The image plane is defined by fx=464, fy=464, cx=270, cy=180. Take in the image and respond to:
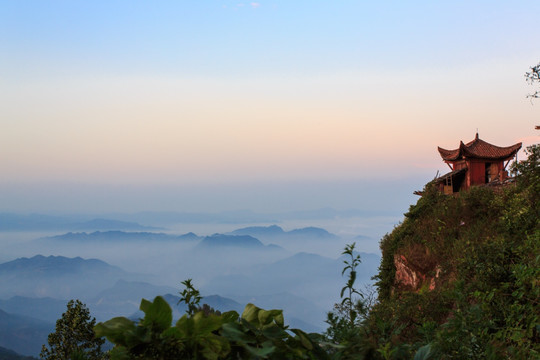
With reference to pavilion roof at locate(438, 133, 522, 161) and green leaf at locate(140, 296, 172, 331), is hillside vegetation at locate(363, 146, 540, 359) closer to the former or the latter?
green leaf at locate(140, 296, 172, 331)

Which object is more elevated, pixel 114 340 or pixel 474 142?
pixel 474 142

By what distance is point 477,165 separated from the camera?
3400cm

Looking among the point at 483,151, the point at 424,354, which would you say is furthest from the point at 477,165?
the point at 424,354

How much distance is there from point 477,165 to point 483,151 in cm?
111

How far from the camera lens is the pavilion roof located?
33344 millimetres

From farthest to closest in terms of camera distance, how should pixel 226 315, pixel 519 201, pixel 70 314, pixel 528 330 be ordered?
pixel 70 314, pixel 519 201, pixel 528 330, pixel 226 315

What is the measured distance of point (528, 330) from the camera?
30.7 feet

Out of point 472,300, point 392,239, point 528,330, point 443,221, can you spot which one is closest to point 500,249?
point 472,300

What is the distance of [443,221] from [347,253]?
63.7ft

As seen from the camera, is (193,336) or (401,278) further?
(401,278)

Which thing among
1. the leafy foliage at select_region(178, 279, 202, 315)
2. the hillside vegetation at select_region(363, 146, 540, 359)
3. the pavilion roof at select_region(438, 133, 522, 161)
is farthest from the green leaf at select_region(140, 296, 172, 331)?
the pavilion roof at select_region(438, 133, 522, 161)

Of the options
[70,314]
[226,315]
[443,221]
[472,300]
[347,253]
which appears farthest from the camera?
[70,314]

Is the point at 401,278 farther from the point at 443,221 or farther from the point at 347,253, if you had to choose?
the point at 347,253

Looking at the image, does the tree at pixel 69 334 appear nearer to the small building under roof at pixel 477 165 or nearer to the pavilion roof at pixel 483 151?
Result: the small building under roof at pixel 477 165
